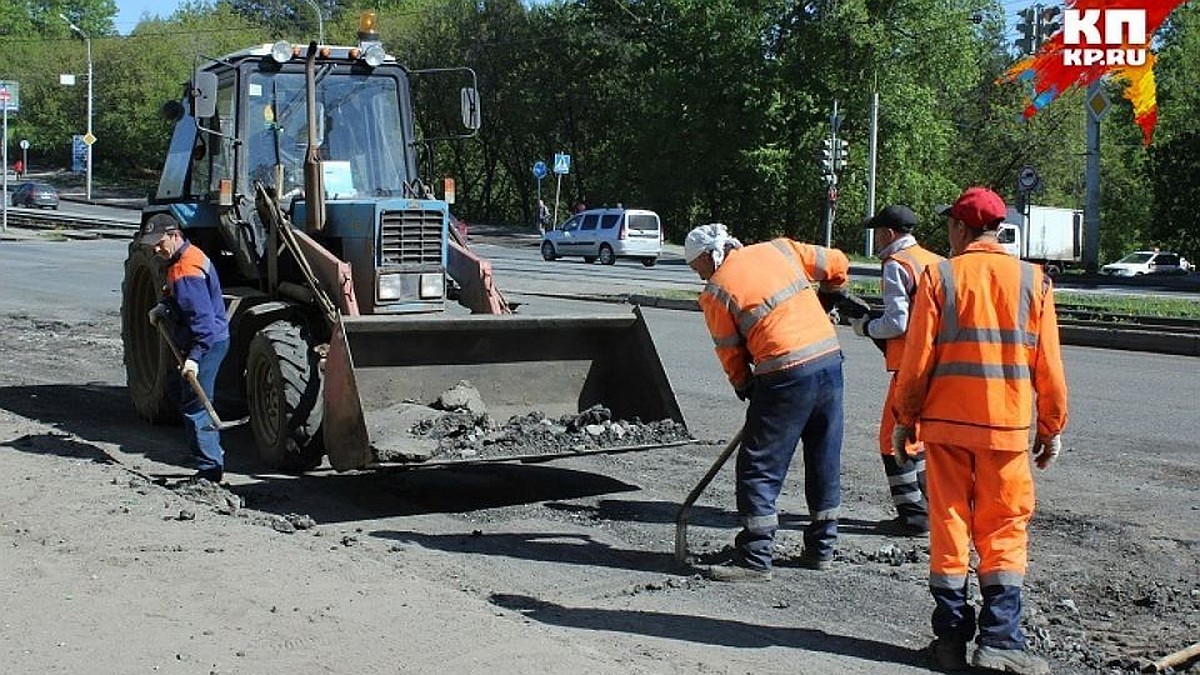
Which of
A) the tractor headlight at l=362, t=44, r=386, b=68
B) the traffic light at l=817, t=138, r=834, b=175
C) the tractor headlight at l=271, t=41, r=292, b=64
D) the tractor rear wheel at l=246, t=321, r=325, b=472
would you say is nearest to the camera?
the tractor rear wheel at l=246, t=321, r=325, b=472

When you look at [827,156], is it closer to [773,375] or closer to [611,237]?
[611,237]

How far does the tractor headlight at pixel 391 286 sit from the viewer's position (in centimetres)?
977

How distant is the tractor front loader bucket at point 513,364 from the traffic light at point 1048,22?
84.2 feet

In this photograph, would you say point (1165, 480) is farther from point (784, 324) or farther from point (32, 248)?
point (32, 248)

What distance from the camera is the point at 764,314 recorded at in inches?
259

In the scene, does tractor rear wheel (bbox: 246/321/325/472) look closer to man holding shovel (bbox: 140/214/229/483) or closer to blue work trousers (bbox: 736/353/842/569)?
man holding shovel (bbox: 140/214/229/483)

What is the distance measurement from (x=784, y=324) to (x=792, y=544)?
52.3 inches

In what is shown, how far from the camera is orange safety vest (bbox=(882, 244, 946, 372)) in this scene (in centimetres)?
Answer: 717

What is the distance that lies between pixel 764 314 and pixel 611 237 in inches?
1359

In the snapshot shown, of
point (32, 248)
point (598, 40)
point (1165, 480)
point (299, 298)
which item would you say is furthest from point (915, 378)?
point (598, 40)

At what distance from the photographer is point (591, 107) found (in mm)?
59844

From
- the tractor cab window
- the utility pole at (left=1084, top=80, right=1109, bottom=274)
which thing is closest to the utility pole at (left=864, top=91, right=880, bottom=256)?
the utility pole at (left=1084, top=80, right=1109, bottom=274)

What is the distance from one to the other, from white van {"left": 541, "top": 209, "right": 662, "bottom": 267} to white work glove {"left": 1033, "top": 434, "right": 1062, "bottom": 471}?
35.3 meters

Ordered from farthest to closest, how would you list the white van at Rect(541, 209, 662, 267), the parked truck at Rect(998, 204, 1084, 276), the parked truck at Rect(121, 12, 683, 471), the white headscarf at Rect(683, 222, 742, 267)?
the parked truck at Rect(998, 204, 1084, 276) < the white van at Rect(541, 209, 662, 267) < the parked truck at Rect(121, 12, 683, 471) < the white headscarf at Rect(683, 222, 742, 267)
